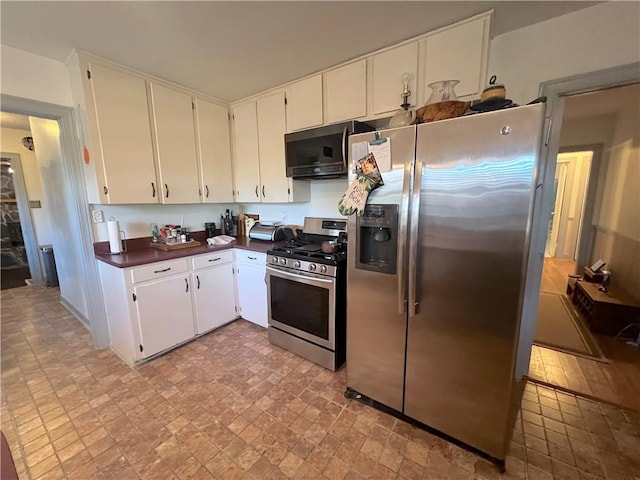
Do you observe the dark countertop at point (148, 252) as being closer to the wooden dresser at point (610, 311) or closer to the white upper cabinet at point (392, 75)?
the white upper cabinet at point (392, 75)

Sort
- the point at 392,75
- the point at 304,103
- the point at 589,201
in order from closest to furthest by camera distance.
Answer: the point at 392,75, the point at 304,103, the point at 589,201

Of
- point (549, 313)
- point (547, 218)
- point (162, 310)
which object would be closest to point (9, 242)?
point (162, 310)

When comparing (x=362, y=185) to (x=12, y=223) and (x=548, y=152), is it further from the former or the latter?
(x=12, y=223)

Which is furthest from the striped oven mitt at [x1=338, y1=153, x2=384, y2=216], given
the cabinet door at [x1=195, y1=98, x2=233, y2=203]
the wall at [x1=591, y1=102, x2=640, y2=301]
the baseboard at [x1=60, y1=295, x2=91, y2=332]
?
the wall at [x1=591, y1=102, x2=640, y2=301]

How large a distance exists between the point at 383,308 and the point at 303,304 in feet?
2.67

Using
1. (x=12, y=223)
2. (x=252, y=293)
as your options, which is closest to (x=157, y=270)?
(x=252, y=293)

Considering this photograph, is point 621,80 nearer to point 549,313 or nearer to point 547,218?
point 547,218

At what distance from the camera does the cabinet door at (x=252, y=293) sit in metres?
2.68

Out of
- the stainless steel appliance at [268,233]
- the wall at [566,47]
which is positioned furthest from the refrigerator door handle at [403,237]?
the stainless steel appliance at [268,233]

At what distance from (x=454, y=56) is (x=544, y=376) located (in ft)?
8.12

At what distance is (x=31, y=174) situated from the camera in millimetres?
4188

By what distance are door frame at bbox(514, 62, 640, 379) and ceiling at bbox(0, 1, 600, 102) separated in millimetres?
409

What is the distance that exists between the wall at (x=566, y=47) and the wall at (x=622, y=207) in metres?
2.33

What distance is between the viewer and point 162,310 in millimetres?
2301
